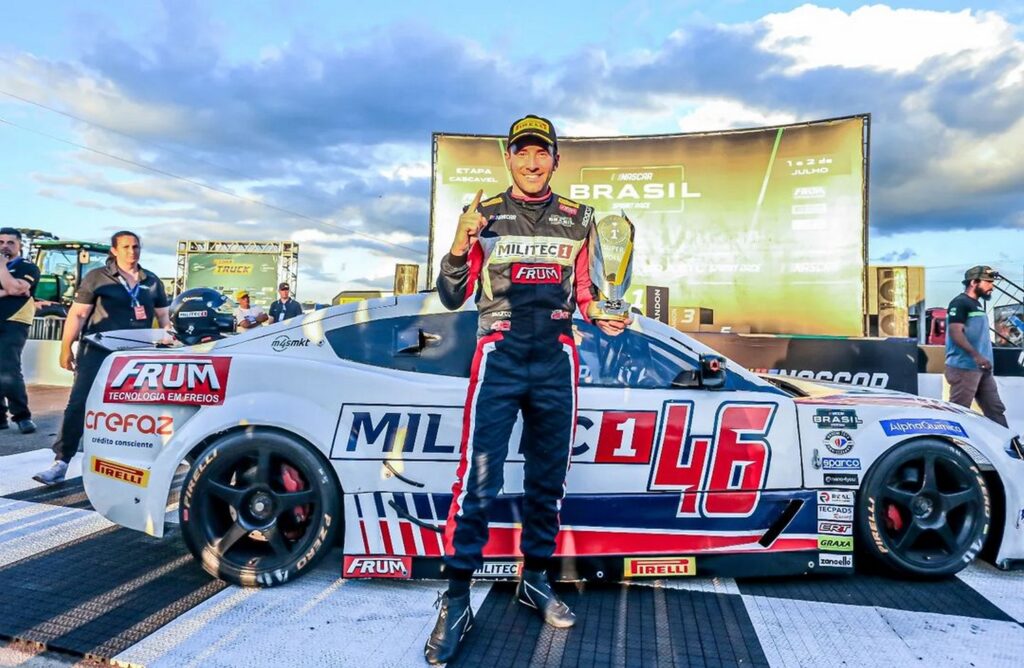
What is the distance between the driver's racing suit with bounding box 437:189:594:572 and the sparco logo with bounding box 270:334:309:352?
0.79 metres

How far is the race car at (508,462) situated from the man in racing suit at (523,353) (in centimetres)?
26

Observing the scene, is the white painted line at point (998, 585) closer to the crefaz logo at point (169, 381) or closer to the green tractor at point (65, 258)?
the crefaz logo at point (169, 381)

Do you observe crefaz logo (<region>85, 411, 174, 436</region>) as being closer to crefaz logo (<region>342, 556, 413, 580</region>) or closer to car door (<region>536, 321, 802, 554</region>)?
crefaz logo (<region>342, 556, 413, 580</region>)

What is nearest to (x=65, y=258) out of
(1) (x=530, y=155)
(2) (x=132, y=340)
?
(2) (x=132, y=340)

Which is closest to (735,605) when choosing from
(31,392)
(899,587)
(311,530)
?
(899,587)

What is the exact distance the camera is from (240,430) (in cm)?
250

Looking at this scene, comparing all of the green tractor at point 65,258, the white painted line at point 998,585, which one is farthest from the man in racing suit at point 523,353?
the green tractor at point 65,258

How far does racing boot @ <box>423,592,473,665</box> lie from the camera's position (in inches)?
75.6

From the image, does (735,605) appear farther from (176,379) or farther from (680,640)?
(176,379)

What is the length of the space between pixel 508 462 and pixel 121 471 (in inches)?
63.4

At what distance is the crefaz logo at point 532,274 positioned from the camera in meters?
2.15

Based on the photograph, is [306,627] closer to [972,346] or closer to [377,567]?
[377,567]

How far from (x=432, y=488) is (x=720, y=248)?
8062 mm

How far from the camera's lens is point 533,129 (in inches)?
86.7
